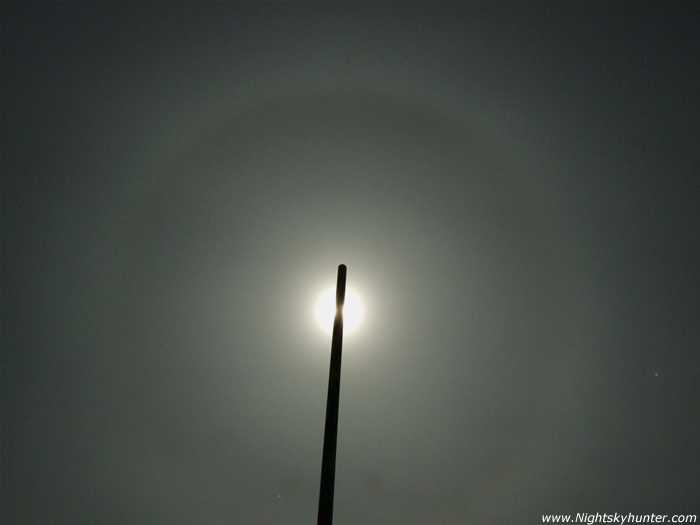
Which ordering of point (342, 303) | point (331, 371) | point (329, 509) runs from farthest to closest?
point (342, 303) → point (331, 371) → point (329, 509)

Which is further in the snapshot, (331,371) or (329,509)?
(331,371)

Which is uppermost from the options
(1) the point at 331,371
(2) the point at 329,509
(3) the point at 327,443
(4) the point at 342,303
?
(4) the point at 342,303

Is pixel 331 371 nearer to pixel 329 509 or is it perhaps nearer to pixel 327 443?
pixel 327 443

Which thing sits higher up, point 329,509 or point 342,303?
point 342,303

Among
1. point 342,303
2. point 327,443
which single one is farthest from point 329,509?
point 342,303

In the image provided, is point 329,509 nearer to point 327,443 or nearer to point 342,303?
point 327,443

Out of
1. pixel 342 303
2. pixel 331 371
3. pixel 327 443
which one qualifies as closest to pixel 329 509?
pixel 327 443

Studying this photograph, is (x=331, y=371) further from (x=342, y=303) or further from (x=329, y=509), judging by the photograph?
(x=329, y=509)

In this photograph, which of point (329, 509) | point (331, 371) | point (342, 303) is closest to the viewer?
point (329, 509)
